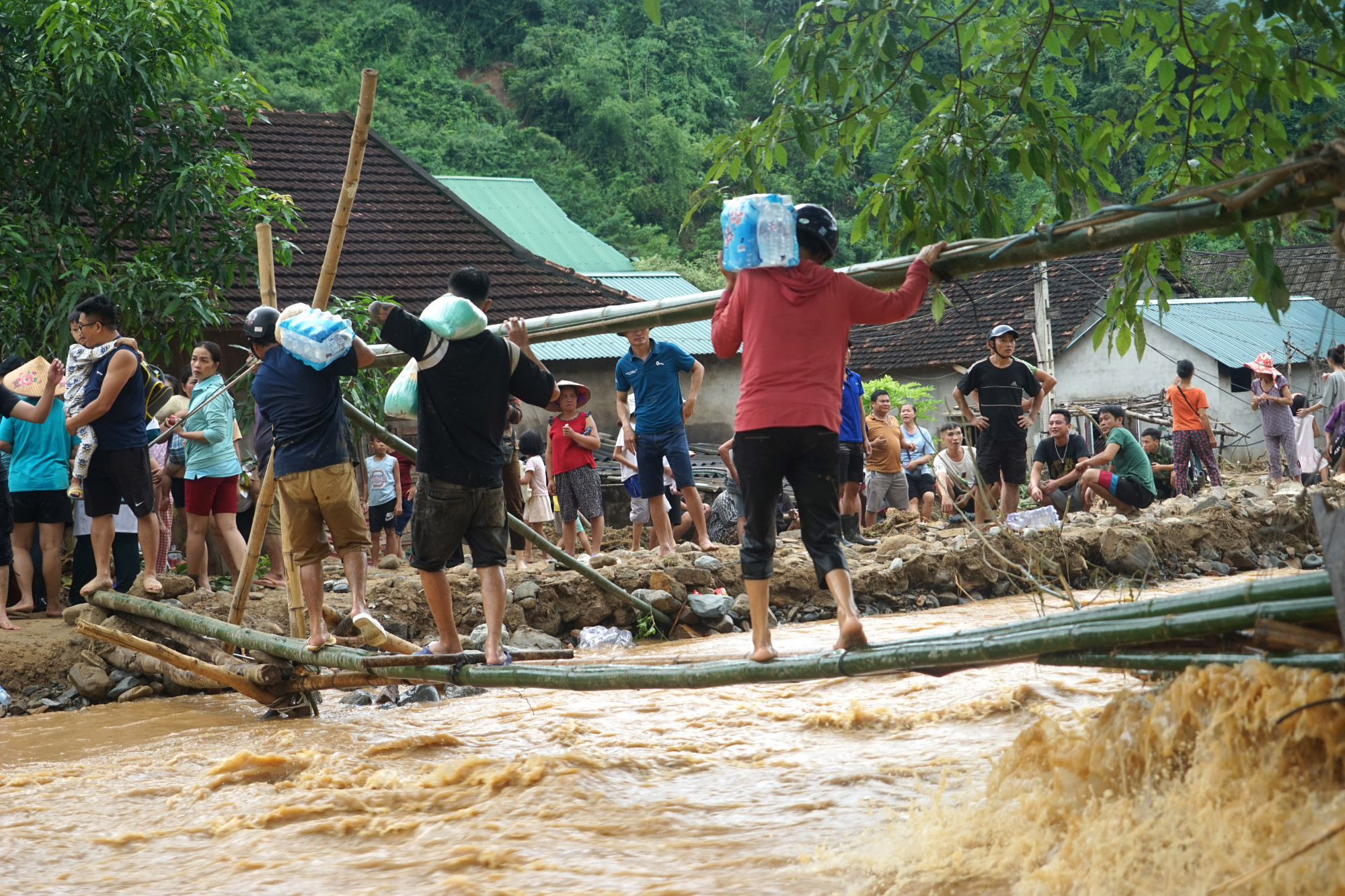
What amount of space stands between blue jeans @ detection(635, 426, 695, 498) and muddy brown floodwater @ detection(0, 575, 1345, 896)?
2039mm

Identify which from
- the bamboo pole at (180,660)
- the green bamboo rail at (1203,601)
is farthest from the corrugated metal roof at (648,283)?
the green bamboo rail at (1203,601)

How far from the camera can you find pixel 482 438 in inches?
209

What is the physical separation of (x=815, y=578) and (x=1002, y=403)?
2175 millimetres

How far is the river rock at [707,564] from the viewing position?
9.36 m

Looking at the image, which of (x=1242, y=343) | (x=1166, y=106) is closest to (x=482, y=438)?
(x=1166, y=106)

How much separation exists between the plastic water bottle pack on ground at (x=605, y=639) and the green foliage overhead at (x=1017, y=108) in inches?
174

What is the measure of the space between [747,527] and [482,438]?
1523 mm

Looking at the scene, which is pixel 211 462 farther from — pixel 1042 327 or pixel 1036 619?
pixel 1042 327

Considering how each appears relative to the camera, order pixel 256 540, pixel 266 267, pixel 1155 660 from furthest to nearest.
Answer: pixel 256 540 < pixel 266 267 < pixel 1155 660

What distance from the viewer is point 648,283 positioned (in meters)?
19.8

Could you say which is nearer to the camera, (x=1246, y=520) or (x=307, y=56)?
(x=1246, y=520)

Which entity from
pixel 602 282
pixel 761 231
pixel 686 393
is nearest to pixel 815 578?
pixel 761 231

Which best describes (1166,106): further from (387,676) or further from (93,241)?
(93,241)

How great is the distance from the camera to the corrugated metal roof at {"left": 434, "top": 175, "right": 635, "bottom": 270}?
21.6 m
